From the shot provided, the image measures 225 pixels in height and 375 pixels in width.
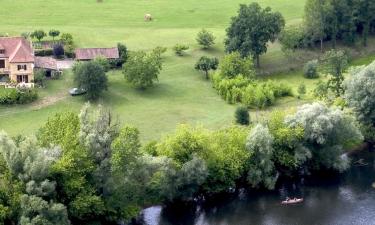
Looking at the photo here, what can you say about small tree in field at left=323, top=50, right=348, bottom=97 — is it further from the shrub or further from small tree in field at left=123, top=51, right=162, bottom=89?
the shrub

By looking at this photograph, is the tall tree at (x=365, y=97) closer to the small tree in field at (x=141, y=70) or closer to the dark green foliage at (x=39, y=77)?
the small tree in field at (x=141, y=70)

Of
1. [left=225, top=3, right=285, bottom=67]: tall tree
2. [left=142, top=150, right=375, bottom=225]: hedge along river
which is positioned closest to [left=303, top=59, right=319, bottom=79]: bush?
[left=225, top=3, right=285, bottom=67]: tall tree

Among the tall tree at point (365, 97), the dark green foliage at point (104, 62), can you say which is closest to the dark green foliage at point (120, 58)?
the dark green foliage at point (104, 62)

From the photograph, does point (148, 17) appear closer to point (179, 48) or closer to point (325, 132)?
point (179, 48)

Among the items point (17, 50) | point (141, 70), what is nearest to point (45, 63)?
point (17, 50)

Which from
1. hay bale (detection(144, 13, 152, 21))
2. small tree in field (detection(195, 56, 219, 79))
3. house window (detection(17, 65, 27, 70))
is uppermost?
hay bale (detection(144, 13, 152, 21))

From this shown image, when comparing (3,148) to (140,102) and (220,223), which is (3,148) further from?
(140,102)

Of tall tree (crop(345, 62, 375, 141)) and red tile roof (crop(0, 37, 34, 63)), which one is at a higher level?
red tile roof (crop(0, 37, 34, 63))
